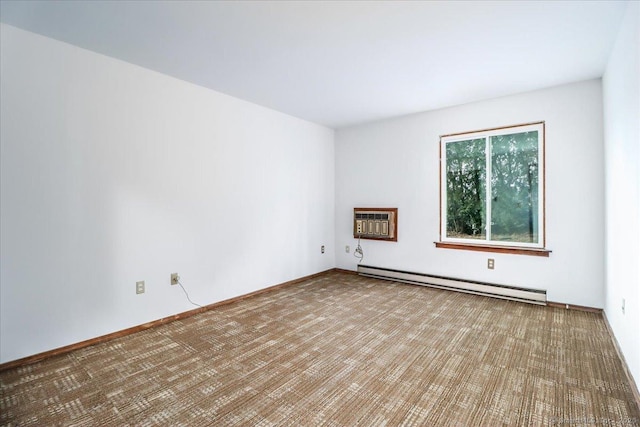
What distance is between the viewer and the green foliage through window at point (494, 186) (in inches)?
141

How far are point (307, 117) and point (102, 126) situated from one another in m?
2.61

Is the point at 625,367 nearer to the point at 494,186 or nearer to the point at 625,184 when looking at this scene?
the point at 625,184

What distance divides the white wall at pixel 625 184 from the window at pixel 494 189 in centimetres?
69

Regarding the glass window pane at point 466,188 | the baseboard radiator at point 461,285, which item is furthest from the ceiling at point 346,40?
the baseboard radiator at point 461,285

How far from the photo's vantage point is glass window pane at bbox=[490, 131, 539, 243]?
3.58 meters

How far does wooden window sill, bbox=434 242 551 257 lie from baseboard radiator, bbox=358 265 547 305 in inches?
15.7

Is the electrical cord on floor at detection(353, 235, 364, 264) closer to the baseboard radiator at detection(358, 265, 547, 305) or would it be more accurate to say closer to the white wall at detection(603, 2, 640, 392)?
the baseboard radiator at detection(358, 265, 547, 305)

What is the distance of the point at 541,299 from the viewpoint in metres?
3.43

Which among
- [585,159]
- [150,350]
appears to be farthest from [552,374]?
[150,350]

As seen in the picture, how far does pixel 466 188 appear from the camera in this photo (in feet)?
13.3

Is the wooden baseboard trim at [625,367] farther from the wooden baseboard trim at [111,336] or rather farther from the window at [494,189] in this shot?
the wooden baseboard trim at [111,336]

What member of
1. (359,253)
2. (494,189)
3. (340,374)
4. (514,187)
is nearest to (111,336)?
(340,374)

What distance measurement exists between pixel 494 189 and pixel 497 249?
73cm

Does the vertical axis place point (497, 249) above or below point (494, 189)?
below
